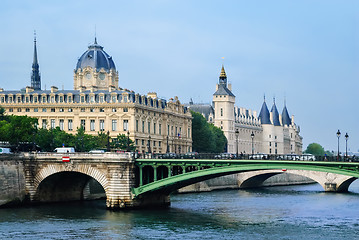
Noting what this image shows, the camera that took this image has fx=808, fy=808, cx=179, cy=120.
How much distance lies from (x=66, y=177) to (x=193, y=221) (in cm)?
2283

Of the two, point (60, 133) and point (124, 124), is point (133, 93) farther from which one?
point (60, 133)

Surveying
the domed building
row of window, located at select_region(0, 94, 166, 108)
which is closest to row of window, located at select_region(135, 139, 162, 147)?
row of window, located at select_region(0, 94, 166, 108)

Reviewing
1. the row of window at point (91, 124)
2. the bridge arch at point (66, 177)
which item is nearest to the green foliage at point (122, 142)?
the row of window at point (91, 124)

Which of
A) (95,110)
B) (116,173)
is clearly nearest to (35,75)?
(95,110)

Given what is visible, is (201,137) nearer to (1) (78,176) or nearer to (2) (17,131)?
(2) (17,131)

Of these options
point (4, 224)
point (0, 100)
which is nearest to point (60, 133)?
point (0, 100)

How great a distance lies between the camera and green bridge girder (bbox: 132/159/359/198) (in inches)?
2822

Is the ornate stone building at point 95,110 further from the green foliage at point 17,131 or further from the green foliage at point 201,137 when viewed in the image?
the green foliage at point 201,137

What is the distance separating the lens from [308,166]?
73000mm

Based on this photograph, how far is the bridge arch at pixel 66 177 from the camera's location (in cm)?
8419

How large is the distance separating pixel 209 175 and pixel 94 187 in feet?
75.3

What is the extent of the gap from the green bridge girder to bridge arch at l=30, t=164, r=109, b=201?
14.5 feet

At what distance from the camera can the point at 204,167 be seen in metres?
83.1

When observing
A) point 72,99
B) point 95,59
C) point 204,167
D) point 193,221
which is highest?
point 95,59
